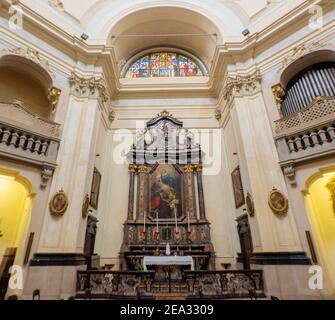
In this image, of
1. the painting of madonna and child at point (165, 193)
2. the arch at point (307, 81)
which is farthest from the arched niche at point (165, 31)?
the painting of madonna and child at point (165, 193)

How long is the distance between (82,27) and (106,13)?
1.60m

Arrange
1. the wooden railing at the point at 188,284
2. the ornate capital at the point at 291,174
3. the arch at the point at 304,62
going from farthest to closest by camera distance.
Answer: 1. the arch at the point at 304,62
2. the ornate capital at the point at 291,174
3. the wooden railing at the point at 188,284

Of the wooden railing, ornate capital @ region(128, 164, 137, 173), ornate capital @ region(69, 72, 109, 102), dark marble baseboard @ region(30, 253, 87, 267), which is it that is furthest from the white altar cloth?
ornate capital @ region(69, 72, 109, 102)

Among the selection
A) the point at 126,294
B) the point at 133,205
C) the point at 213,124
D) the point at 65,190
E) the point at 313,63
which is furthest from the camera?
the point at 213,124

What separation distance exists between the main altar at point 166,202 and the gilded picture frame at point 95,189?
132 centimetres

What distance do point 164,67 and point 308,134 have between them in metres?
8.74

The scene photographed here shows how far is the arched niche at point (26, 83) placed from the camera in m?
7.72

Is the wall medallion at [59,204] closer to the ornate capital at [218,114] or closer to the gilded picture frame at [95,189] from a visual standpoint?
the gilded picture frame at [95,189]

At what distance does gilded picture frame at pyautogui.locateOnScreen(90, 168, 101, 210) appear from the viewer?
26.9 feet

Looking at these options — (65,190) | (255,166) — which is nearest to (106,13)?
(65,190)

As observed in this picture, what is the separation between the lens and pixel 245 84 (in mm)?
8656

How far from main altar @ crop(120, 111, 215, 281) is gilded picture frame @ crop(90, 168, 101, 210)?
132cm
